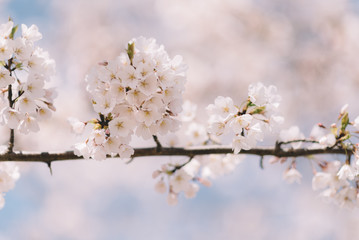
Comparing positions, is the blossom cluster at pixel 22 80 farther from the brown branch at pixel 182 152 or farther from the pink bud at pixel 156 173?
the pink bud at pixel 156 173

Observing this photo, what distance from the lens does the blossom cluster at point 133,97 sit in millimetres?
1883

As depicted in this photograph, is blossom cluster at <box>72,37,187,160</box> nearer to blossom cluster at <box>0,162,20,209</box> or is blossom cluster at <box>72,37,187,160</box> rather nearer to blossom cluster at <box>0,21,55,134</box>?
blossom cluster at <box>0,21,55,134</box>

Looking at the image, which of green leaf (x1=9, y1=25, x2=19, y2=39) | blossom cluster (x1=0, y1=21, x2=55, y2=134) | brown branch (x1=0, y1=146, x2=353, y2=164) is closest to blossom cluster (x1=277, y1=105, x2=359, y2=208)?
brown branch (x1=0, y1=146, x2=353, y2=164)

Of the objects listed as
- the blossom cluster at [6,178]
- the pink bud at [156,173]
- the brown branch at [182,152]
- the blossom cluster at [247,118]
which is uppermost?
the blossom cluster at [247,118]

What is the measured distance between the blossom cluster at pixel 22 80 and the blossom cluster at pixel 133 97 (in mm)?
296

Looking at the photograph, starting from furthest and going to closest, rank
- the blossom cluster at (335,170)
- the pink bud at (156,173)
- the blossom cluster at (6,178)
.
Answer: the pink bud at (156,173) < the blossom cluster at (6,178) < the blossom cluster at (335,170)

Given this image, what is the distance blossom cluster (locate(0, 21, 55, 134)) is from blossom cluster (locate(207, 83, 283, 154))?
0.84 m

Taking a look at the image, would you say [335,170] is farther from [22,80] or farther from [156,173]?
[22,80]

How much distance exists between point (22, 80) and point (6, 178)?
0.74 m

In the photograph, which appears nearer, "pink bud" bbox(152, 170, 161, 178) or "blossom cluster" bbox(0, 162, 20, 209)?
"blossom cluster" bbox(0, 162, 20, 209)

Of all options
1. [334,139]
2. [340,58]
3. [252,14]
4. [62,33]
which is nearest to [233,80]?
[252,14]

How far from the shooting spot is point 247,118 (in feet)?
6.65

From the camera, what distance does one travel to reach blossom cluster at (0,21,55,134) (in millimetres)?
1956

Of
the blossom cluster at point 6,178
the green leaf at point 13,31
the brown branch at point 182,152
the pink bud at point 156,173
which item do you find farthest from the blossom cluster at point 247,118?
the blossom cluster at point 6,178
